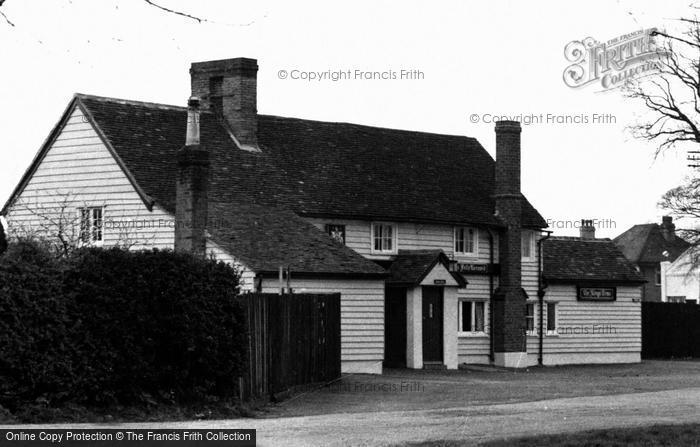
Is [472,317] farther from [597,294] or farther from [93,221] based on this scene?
[93,221]

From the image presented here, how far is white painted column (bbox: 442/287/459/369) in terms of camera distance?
1747 inches

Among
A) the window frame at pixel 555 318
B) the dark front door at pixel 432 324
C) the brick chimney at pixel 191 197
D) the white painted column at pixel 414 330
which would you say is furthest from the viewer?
the window frame at pixel 555 318

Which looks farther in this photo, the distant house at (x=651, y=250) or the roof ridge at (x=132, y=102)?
the distant house at (x=651, y=250)

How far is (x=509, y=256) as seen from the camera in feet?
159

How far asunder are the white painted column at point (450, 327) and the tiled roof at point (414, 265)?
1.75 feet

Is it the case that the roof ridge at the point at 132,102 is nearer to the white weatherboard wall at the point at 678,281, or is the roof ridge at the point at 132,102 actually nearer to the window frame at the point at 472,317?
the window frame at the point at 472,317

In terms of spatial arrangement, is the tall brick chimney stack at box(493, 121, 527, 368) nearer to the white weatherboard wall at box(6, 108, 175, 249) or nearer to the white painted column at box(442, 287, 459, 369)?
the white painted column at box(442, 287, 459, 369)

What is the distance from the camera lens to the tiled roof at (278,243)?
3778 centimetres

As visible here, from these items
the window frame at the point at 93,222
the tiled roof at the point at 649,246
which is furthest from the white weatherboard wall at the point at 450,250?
the tiled roof at the point at 649,246

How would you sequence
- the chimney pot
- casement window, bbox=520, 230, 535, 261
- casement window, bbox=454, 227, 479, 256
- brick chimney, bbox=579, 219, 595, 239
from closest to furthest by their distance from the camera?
the chimney pot, casement window, bbox=454, 227, 479, 256, casement window, bbox=520, 230, 535, 261, brick chimney, bbox=579, 219, 595, 239

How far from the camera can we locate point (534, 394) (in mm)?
30516

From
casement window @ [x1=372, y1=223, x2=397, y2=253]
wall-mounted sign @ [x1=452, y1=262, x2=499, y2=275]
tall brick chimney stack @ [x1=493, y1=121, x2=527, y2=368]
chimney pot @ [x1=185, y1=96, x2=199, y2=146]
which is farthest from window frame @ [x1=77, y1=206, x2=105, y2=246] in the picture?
tall brick chimney stack @ [x1=493, y1=121, x2=527, y2=368]

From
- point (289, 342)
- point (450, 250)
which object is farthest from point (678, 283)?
point (289, 342)

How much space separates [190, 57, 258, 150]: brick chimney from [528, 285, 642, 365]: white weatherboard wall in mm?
13012
